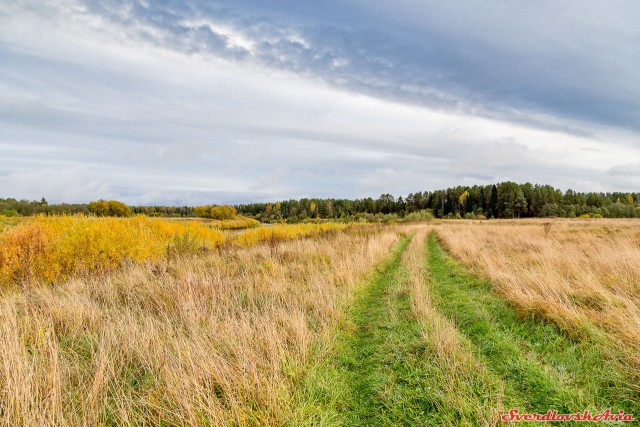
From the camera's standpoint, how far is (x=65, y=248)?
11.0 meters

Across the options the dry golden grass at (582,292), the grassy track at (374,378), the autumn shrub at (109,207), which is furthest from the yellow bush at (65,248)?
the autumn shrub at (109,207)

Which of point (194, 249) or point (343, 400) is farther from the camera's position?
point (194, 249)

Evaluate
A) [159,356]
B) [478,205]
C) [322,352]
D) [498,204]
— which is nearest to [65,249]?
[159,356]

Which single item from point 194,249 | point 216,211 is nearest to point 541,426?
point 194,249

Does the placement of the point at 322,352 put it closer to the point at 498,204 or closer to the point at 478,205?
the point at 498,204

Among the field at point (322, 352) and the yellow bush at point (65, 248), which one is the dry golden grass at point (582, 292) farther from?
the yellow bush at point (65, 248)

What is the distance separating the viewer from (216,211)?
287 ft

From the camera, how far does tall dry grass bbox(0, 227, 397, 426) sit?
297cm

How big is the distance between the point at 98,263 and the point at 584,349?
47.1 feet

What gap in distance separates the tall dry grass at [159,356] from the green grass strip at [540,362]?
9.07ft

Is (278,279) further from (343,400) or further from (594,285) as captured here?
(594,285)

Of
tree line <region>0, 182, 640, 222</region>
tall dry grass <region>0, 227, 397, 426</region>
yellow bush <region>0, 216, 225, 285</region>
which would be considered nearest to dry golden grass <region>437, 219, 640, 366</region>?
tall dry grass <region>0, 227, 397, 426</region>

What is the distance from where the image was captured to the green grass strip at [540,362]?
3.48 metres

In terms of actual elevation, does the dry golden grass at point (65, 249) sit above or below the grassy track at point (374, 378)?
above
